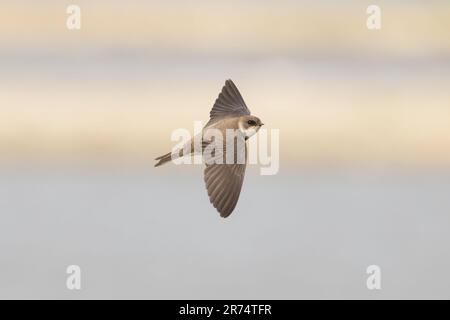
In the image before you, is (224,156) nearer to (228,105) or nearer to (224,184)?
(224,184)

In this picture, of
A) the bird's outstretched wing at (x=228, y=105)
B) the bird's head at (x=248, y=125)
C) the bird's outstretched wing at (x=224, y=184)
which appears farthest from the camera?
the bird's outstretched wing at (x=228, y=105)

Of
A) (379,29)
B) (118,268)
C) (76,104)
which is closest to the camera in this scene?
(118,268)

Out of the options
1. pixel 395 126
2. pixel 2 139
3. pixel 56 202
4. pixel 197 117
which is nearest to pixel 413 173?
pixel 395 126

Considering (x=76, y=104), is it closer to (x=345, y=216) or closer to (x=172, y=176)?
(x=172, y=176)

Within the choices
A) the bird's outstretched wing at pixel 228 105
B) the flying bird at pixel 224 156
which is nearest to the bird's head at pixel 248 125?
the flying bird at pixel 224 156

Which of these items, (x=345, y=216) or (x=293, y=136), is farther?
(x=293, y=136)

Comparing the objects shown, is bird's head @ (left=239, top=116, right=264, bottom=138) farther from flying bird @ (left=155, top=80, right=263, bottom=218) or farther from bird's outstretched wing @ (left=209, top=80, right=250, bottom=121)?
bird's outstretched wing @ (left=209, top=80, right=250, bottom=121)

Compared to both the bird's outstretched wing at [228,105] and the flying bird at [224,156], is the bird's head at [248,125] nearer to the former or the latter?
the flying bird at [224,156]
